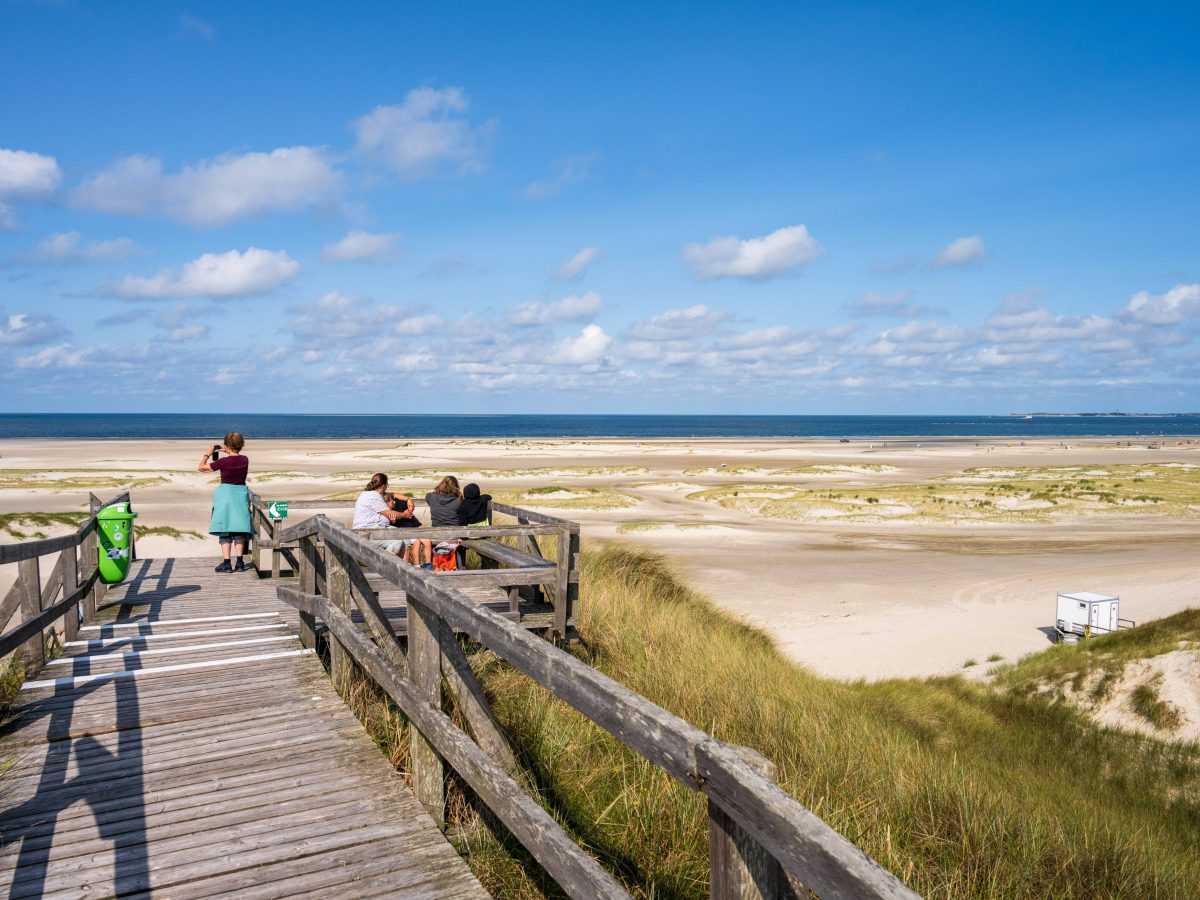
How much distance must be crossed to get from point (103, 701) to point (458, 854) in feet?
11.8

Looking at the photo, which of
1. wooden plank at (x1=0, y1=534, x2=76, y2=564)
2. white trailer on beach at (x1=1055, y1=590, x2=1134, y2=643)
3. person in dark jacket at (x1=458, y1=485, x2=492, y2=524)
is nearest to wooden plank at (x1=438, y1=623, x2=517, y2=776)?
wooden plank at (x1=0, y1=534, x2=76, y2=564)

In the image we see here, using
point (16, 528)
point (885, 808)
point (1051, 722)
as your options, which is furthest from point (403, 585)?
point (16, 528)

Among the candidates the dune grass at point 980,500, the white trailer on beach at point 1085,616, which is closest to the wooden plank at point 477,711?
the white trailer on beach at point 1085,616

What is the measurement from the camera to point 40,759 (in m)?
4.74

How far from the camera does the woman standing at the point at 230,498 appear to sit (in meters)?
10.4

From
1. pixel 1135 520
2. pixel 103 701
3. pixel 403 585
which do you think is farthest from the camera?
pixel 1135 520

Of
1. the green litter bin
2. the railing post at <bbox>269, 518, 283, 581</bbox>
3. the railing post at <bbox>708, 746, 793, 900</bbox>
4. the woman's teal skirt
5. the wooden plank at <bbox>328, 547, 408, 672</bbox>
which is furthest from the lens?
the woman's teal skirt

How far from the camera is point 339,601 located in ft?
19.3

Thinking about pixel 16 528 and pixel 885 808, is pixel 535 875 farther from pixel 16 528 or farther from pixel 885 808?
pixel 16 528

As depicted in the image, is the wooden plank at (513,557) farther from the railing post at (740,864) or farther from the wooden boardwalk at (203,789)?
the railing post at (740,864)

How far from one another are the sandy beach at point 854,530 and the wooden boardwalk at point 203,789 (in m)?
8.11

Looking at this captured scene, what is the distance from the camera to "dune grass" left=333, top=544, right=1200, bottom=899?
4.01 meters

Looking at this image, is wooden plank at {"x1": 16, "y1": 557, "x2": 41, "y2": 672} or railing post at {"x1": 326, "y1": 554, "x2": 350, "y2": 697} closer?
railing post at {"x1": 326, "y1": 554, "x2": 350, "y2": 697}

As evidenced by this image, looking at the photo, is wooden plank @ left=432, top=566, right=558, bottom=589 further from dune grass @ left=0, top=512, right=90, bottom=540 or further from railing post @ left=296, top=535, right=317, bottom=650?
dune grass @ left=0, top=512, right=90, bottom=540
